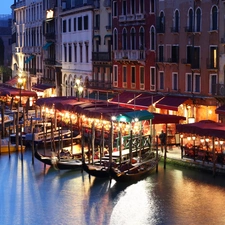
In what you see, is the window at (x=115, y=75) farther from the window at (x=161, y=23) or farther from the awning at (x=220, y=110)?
the awning at (x=220, y=110)

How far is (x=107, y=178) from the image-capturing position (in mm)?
28781

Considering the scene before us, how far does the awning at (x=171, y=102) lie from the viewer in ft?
116

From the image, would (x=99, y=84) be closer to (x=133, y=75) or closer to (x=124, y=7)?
(x=133, y=75)

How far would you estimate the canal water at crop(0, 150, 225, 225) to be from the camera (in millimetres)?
23594

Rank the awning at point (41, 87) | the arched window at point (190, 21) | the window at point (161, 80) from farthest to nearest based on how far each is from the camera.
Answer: the awning at point (41, 87) < the window at point (161, 80) < the arched window at point (190, 21)

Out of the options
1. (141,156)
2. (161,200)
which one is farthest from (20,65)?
(161,200)

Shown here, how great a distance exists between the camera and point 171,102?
36000 mm

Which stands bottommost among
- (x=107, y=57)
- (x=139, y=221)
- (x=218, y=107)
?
(x=139, y=221)

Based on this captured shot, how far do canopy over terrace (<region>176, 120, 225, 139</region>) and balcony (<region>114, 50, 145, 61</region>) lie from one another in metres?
10.3

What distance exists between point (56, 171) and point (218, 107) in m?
7.50

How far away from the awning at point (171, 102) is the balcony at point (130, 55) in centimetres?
371

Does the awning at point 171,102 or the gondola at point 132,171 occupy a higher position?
the awning at point 171,102

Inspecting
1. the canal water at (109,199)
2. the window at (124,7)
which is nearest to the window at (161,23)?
the window at (124,7)

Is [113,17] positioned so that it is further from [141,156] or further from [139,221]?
[139,221]
